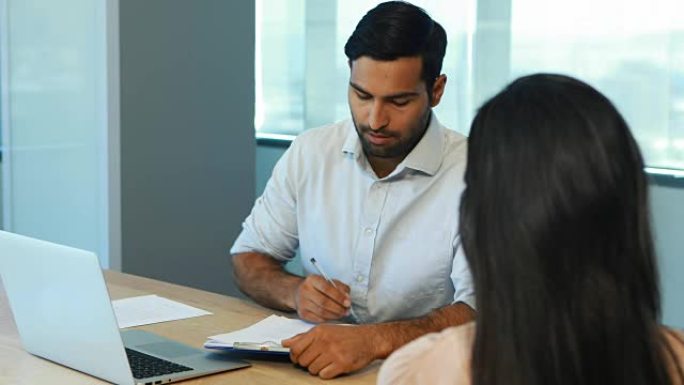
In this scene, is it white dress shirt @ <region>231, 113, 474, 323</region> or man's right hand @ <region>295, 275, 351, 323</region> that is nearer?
man's right hand @ <region>295, 275, 351, 323</region>

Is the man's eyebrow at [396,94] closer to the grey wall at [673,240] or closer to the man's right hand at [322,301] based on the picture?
the man's right hand at [322,301]

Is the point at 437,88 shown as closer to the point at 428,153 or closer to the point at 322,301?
the point at 428,153

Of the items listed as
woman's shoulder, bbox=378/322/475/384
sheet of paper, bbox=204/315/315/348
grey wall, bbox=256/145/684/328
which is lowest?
grey wall, bbox=256/145/684/328

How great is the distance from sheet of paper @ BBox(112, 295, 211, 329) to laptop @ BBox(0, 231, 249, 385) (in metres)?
0.19

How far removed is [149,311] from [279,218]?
41 centimetres

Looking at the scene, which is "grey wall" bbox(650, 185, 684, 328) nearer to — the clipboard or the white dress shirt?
the white dress shirt

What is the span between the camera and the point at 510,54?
13.5 ft

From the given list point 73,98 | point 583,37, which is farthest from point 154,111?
point 583,37

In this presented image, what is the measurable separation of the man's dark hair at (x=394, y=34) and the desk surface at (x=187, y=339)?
0.63 m

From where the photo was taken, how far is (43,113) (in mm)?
4164

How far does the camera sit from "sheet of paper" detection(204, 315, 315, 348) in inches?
83.3

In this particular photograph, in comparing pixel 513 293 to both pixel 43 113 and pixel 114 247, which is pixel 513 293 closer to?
pixel 114 247

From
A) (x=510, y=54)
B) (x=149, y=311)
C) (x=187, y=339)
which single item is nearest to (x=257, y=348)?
(x=187, y=339)

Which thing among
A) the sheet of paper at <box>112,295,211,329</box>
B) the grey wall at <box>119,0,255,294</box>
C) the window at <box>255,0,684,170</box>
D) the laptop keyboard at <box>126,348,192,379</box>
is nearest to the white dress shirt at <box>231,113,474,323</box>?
the sheet of paper at <box>112,295,211,329</box>
